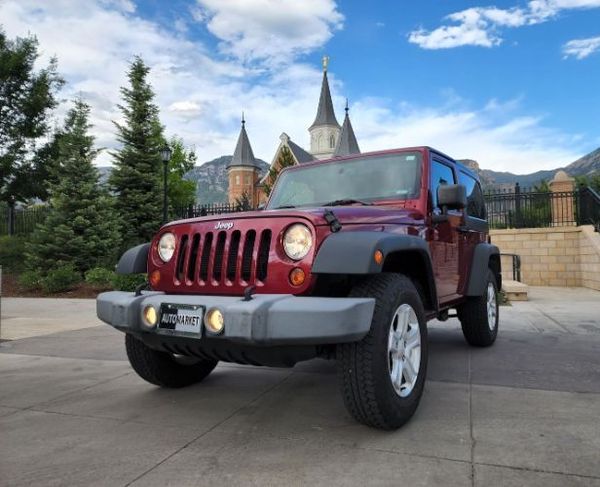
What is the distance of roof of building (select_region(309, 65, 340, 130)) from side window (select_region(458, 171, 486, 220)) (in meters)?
70.5

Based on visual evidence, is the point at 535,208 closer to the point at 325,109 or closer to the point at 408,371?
the point at 408,371

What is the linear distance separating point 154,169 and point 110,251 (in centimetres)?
501

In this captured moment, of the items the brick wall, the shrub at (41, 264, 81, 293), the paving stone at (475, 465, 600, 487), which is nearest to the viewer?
the paving stone at (475, 465, 600, 487)

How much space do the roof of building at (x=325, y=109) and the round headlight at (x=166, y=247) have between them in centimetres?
7297

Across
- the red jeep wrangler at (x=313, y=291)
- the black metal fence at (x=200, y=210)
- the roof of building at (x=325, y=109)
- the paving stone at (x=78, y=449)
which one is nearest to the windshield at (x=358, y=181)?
the red jeep wrangler at (x=313, y=291)

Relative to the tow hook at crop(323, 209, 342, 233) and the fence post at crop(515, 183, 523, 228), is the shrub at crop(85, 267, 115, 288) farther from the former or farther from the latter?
the fence post at crop(515, 183, 523, 228)

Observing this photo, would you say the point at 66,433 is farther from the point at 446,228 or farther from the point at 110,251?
the point at 110,251

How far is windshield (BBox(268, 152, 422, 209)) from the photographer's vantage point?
3703 millimetres

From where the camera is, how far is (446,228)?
399 cm

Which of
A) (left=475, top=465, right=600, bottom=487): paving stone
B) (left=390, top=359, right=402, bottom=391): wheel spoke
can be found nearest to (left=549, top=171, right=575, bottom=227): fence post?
(left=390, top=359, right=402, bottom=391): wheel spoke

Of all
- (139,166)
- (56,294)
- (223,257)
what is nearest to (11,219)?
(139,166)

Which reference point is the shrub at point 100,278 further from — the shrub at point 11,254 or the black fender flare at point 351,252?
the black fender flare at point 351,252

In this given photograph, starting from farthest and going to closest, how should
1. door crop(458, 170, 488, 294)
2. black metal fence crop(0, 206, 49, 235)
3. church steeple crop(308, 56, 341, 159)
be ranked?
church steeple crop(308, 56, 341, 159) < black metal fence crop(0, 206, 49, 235) < door crop(458, 170, 488, 294)

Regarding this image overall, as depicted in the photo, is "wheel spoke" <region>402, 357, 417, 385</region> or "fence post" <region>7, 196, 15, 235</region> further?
"fence post" <region>7, 196, 15, 235</region>
